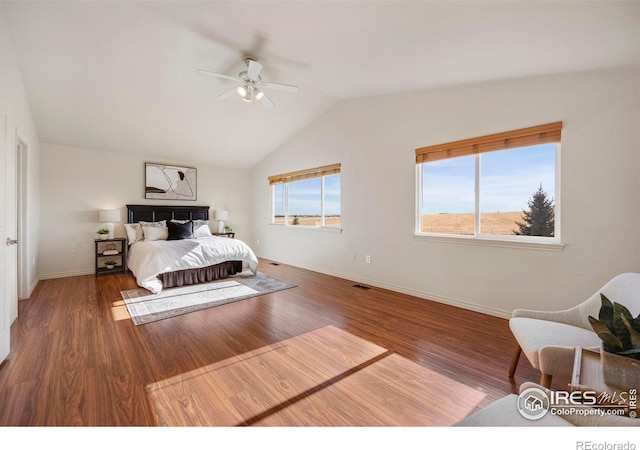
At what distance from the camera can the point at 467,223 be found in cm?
341

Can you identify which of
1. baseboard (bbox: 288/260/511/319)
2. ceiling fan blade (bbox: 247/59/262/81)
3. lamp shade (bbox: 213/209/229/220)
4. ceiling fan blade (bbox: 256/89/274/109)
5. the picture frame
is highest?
ceiling fan blade (bbox: 247/59/262/81)

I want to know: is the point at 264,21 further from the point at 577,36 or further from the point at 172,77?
the point at 577,36

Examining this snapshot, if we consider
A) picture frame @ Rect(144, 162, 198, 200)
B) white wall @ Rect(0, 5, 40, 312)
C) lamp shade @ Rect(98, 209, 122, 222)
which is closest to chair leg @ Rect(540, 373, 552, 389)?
white wall @ Rect(0, 5, 40, 312)

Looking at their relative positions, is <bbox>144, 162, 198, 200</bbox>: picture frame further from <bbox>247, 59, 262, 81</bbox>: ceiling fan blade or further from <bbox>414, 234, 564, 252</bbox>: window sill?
<bbox>414, 234, 564, 252</bbox>: window sill

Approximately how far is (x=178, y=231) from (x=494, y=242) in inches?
Result: 207

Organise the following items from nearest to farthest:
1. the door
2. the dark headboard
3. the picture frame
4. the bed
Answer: the door, the bed, the dark headboard, the picture frame

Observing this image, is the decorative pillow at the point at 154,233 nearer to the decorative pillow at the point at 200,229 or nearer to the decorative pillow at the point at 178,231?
the decorative pillow at the point at 178,231

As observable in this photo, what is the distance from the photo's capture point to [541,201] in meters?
2.87

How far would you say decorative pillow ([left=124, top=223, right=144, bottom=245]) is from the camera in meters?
5.25

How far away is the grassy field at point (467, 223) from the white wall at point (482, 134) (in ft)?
0.68

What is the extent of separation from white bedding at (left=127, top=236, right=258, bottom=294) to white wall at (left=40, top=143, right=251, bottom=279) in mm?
961

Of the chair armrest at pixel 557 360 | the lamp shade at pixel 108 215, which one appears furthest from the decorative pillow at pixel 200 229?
the chair armrest at pixel 557 360

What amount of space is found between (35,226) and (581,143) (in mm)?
7288
